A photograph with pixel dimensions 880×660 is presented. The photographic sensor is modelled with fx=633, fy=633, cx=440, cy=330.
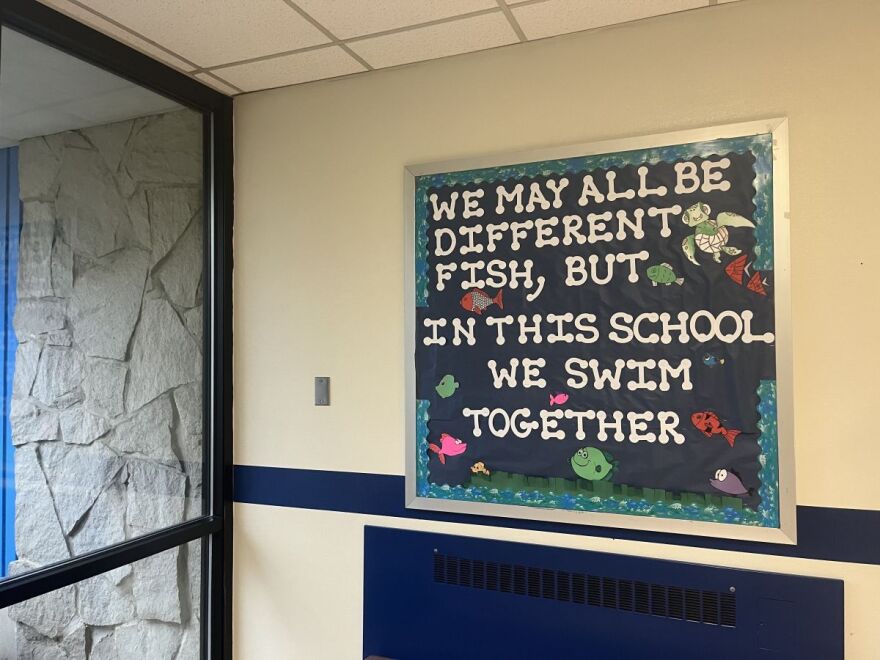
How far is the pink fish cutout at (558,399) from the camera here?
6.76ft

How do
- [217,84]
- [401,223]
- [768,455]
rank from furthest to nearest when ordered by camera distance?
1. [217,84]
2. [401,223]
3. [768,455]

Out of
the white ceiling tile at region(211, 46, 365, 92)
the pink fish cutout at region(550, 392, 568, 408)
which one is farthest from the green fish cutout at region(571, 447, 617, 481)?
the white ceiling tile at region(211, 46, 365, 92)

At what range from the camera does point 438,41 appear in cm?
214

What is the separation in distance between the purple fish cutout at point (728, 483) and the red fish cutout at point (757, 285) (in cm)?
53

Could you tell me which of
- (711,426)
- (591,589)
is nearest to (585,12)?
(711,426)

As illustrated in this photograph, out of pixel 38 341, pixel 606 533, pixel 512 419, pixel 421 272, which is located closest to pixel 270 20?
pixel 421 272

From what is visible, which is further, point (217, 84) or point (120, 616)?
point (217, 84)

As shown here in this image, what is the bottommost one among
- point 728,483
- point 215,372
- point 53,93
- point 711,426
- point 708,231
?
point 728,483

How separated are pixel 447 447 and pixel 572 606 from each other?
0.65 m

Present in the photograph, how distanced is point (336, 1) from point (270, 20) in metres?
0.25

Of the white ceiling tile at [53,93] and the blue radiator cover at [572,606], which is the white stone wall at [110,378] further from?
the blue radiator cover at [572,606]

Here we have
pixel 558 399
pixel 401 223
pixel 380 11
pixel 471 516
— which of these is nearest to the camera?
pixel 380 11

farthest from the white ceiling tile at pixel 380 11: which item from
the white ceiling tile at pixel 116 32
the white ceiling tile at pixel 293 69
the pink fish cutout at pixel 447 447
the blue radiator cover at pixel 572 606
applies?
the blue radiator cover at pixel 572 606

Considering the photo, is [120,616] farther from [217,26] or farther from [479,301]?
[217,26]
